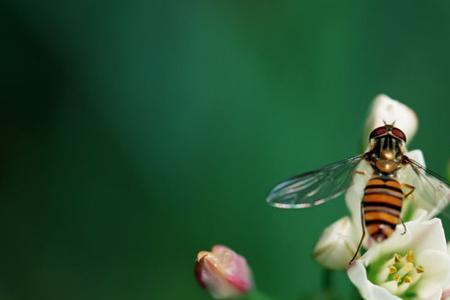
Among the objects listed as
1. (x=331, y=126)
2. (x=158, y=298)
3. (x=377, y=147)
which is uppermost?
(x=377, y=147)

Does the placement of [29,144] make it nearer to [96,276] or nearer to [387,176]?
[96,276]

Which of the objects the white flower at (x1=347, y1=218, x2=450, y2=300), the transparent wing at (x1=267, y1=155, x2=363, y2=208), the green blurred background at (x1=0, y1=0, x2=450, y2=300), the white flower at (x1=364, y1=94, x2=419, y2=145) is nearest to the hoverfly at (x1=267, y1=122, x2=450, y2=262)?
the transparent wing at (x1=267, y1=155, x2=363, y2=208)

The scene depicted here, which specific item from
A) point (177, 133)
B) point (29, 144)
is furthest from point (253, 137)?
point (29, 144)

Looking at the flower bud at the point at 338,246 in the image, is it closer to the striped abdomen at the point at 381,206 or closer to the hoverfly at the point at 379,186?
the hoverfly at the point at 379,186

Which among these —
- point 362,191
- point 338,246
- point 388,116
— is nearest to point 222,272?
point 338,246

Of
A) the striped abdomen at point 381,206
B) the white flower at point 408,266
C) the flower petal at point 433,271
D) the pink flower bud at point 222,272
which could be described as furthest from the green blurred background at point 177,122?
the striped abdomen at point 381,206

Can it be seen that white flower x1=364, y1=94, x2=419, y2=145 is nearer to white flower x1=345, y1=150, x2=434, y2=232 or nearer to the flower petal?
white flower x1=345, y1=150, x2=434, y2=232
